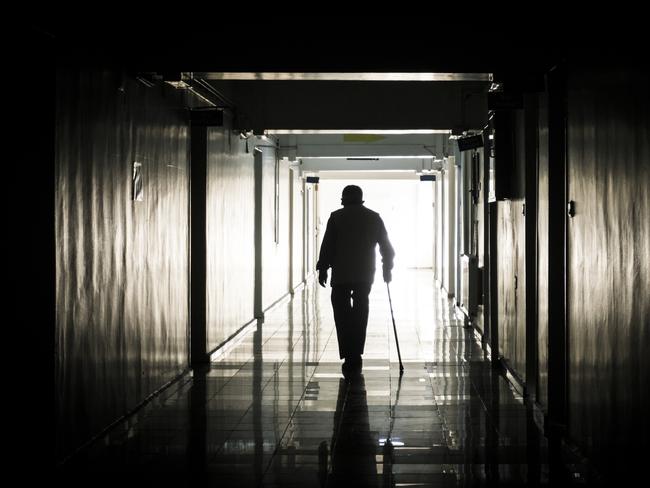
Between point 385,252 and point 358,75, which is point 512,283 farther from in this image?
point 358,75

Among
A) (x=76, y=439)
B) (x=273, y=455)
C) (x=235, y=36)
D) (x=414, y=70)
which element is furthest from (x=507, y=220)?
(x=76, y=439)

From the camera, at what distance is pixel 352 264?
9.01 metres

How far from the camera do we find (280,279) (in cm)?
1714

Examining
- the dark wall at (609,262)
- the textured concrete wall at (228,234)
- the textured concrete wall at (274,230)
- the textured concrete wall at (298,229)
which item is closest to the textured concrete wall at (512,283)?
the dark wall at (609,262)

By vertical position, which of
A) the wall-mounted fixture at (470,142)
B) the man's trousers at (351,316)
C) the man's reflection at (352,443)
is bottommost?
the man's reflection at (352,443)

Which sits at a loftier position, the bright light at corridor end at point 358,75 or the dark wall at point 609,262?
the bright light at corridor end at point 358,75

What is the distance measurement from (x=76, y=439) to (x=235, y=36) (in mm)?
2586

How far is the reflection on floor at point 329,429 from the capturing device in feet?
16.5

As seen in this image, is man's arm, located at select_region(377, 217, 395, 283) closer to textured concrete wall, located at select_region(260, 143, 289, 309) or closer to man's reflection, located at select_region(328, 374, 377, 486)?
man's reflection, located at select_region(328, 374, 377, 486)

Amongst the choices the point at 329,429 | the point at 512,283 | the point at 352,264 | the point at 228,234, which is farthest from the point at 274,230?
the point at 329,429

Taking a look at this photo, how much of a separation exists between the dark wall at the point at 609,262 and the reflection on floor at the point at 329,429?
0.53 meters

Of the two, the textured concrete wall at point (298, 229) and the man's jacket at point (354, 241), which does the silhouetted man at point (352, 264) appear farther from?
the textured concrete wall at point (298, 229)

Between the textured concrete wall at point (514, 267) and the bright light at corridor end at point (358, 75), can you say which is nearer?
the bright light at corridor end at point (358, 75)

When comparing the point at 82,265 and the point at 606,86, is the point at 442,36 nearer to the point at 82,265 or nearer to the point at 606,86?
the point at 606,86
